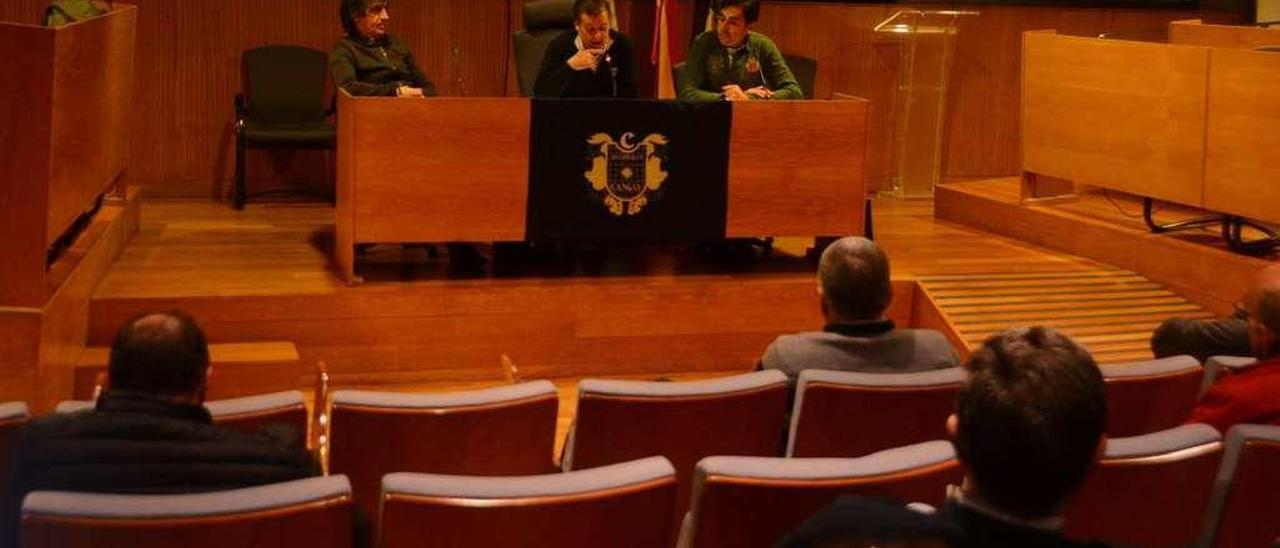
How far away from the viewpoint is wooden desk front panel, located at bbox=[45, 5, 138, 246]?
4852 millimetres

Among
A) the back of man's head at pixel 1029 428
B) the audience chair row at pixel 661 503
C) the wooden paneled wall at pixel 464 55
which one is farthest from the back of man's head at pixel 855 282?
the wooden paneled wall at pixel 464 55

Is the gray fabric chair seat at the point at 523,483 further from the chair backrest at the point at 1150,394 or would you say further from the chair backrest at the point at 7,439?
the chair backrest at the point at 1150,394

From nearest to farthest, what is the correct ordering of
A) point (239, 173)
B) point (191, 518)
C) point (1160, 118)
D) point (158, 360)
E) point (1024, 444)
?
1. point (1024, 444)
2. point (191, 518)
3. point (158, 360)
4. point (1160, 118)
5. point (239, 173)

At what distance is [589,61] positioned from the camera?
634 centimetres

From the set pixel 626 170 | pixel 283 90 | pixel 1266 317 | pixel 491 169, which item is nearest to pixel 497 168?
pixel 491 169

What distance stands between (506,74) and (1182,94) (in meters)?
3.46

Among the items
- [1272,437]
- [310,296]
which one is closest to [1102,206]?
[310,296]

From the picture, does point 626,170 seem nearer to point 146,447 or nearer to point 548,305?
point 548,305

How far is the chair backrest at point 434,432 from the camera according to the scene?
294cm

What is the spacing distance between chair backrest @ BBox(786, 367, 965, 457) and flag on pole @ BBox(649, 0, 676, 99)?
450 centimetres

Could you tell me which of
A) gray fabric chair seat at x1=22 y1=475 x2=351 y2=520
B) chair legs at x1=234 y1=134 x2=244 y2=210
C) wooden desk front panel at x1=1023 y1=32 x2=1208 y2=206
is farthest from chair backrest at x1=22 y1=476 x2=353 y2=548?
chair legs at x1=234 y1=134 x2=244 y2=210

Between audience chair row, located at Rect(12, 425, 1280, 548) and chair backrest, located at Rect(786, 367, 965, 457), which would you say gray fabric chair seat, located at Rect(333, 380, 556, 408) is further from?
audience chair row, located at Rect(12, 425, 1280, 548)

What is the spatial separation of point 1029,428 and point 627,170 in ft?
14.3

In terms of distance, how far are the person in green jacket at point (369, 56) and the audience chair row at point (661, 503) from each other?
4.01m
